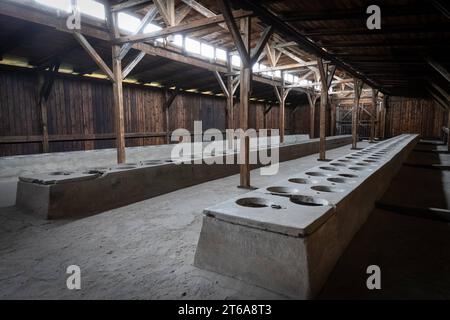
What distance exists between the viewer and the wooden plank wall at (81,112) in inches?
348

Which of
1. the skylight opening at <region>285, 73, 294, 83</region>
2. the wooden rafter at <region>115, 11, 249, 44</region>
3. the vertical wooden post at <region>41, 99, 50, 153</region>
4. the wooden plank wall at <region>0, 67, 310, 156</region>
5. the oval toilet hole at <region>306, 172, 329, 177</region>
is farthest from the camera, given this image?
the skylight opening at <region>285, 73, 294, 83</region>

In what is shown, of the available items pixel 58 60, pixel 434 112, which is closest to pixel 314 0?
pixel 58 60

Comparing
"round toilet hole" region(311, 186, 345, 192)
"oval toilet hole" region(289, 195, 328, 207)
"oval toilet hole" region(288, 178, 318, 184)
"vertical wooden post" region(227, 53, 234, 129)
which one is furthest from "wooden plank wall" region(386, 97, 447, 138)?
"oval toilet hole" region(289, 195, 328, 207)

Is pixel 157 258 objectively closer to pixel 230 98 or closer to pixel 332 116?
pixel 230 98

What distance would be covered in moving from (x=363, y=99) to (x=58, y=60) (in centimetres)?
2320

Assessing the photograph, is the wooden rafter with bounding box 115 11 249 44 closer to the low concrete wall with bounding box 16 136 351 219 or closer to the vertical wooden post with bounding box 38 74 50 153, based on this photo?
the low concrete wall with bounding box 16 136 351 219

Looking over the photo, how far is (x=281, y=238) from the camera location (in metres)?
2.27

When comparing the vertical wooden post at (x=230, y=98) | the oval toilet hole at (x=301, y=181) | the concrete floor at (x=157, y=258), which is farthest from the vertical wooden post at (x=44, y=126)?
the oval toilet hole at (x=301, y=181)

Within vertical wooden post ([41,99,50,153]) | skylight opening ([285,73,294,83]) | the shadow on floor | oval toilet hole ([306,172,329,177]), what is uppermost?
skylight opening ([285,73,294,83])

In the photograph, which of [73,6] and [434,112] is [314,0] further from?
[434,112]

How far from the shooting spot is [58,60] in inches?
355

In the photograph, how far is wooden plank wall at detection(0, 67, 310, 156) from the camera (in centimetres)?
884

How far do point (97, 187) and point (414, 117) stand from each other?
23.9 meters

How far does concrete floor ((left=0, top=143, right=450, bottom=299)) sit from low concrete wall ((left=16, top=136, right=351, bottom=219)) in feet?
0.93
